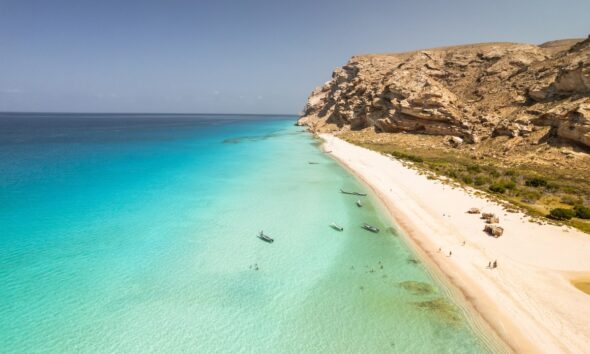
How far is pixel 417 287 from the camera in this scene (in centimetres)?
1485

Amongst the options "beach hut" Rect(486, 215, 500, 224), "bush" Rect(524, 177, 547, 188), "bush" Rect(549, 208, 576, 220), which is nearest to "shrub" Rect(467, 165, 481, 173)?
"bush" Rect(524, 177, 547, 188)

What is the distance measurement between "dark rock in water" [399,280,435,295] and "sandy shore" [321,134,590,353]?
54.6 inches

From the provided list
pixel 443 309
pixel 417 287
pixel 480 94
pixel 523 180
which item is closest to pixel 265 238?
pixel 417 287

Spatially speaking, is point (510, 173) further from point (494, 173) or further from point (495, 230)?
point (495, 230)

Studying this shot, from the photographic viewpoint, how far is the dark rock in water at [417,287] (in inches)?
569

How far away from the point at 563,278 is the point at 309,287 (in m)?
13.1

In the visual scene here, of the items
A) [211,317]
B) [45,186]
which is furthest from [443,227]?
[45,186]

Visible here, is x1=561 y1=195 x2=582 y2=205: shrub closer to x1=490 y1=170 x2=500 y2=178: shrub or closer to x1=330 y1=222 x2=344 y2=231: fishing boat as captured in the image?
x1=490 y1=170 x2=500 y2=178: shrub

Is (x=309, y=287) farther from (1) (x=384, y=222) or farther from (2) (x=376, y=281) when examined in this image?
(1) (x=384, y=222)

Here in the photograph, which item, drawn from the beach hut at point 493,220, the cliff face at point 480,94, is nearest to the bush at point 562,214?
the beach hut at point 493,220

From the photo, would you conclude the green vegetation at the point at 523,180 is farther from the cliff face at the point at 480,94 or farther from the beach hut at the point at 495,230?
the cliff face at the point at 480,94

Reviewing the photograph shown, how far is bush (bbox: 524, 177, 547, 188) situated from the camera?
96.9ft

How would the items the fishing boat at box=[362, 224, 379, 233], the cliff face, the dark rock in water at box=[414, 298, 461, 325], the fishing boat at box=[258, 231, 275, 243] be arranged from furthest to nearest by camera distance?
the cliff face → the fishing boat at box=[362, 224, 379, 233] → the fishing boat at box=[258, 231, 275, 243] → the dark rock in water at box=[414, 298, 461, 325]

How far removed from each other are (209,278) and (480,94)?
6615 cm
